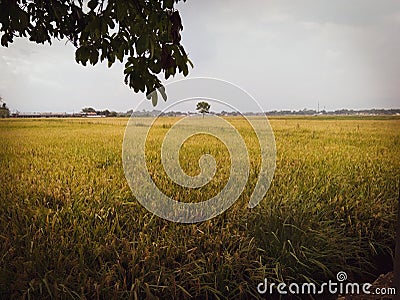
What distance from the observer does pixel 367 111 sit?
1411 millimetres

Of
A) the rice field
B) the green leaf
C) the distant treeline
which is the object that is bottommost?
the rice field

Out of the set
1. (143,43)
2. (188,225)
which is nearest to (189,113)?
(188,225)

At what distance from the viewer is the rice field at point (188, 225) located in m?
1.16

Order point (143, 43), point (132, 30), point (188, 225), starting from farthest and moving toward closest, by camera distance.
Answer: point (188, 225) → point (132, 30) → point (143, 43)

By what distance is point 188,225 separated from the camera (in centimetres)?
124

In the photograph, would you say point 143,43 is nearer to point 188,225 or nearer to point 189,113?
point 189,113

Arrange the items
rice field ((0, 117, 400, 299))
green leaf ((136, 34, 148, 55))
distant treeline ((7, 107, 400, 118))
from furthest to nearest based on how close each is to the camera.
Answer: distant treeline ((7, 107, 400, 118))
rice field ((0, 117, 400, 299))
green leaf ((136, 34, 148, 55))

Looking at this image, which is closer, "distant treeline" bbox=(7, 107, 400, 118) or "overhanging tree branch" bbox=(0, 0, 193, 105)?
"overhanging tree branch" bbox=(0, 0, 193, 105)

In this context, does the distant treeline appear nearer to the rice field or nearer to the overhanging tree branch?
the rice field

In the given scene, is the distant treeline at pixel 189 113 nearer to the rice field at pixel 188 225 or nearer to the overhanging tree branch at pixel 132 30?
the rice field at pixel 188 225

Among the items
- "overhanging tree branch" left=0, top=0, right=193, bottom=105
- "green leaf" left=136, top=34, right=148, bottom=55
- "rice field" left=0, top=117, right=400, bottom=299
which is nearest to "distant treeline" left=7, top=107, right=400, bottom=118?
"rice field" left=0, top=117, right=400, bottom=299

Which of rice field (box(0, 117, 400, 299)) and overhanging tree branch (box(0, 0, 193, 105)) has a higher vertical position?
overhanging tree branch (box(0, 0, 193, 105))

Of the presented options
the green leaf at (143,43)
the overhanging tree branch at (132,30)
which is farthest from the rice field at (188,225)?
the green leaf at (143,43)

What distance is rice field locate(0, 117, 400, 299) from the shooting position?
116 centimetres
